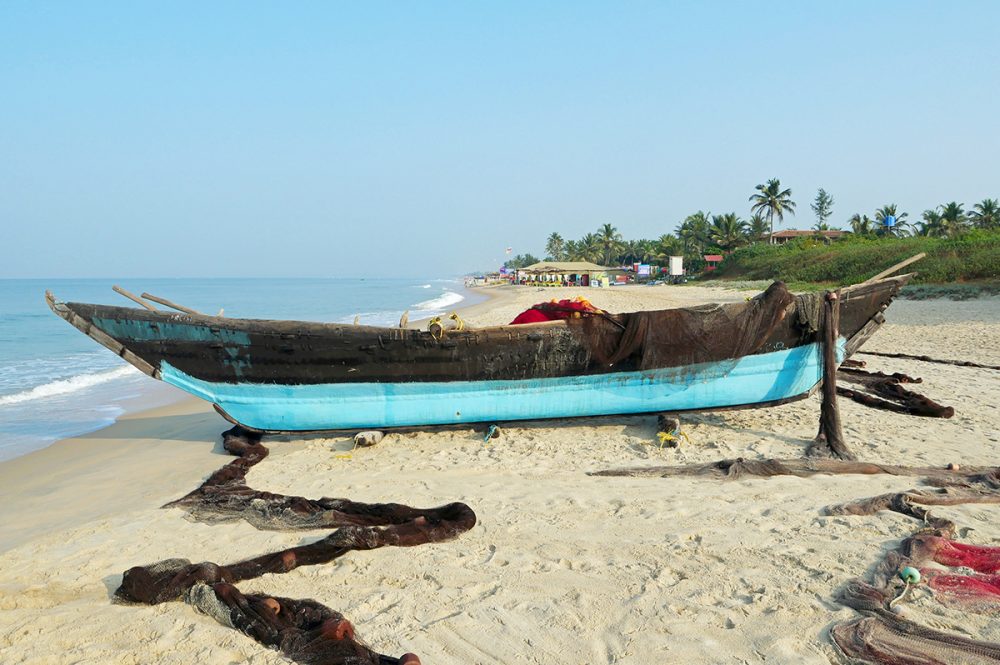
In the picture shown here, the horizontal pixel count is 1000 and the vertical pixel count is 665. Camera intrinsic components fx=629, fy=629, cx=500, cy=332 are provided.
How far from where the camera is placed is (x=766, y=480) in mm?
4645

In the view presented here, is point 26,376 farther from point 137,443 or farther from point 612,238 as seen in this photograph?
point 612,238

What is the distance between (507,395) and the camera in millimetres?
6332

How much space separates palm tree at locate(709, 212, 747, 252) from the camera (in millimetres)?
57406

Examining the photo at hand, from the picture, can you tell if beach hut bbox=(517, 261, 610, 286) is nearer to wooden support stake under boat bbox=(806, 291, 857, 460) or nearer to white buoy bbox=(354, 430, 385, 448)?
wooden support stake under boat bbox=(806, 291, 857, 460)

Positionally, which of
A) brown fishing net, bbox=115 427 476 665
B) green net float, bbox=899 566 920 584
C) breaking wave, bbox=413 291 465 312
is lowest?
breaking wave, bbox=413 291 465 312

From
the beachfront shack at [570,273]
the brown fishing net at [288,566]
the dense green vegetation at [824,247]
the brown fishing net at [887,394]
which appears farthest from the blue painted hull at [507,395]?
the beachfront shack at [570,273]

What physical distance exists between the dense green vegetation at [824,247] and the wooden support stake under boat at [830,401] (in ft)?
70.0

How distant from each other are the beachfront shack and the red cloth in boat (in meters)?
46.8

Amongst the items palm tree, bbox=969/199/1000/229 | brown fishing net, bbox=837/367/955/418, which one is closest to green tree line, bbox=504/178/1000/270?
palm tree, bbox=969/199/1000/229

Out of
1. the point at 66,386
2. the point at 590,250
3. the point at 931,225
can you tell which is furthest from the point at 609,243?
the point at 66,386

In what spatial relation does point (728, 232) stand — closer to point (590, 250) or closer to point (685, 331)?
point (590, 250)

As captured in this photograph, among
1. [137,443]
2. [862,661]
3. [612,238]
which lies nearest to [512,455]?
[862,661]

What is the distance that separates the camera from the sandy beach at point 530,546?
268cm

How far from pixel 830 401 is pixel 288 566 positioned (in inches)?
182
